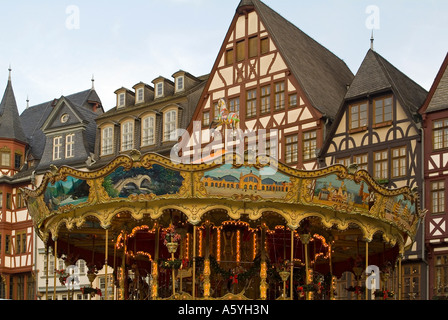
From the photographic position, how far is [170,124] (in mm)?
49188

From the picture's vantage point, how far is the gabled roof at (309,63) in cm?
4431

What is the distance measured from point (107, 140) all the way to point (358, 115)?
15.2m

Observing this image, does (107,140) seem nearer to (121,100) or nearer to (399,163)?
(121,100)

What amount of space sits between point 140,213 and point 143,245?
260 inches

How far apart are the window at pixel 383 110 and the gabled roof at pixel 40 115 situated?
1853 centimetres

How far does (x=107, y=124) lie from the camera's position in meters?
51.8

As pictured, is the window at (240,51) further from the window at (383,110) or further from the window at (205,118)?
the window at (383,110)

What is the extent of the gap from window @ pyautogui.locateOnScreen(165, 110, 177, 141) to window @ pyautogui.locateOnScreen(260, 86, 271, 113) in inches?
223

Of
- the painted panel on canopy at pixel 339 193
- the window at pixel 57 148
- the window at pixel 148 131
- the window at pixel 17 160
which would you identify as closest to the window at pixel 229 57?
the window at pixel 148 131

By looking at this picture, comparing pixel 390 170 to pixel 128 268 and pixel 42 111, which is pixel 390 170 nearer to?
pixel 128 268

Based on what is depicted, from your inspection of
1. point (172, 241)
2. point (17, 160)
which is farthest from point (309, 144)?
point (17, 160)

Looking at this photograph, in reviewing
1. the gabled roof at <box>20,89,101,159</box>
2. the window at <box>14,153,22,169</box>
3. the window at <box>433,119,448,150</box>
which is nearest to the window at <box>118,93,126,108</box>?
the gabled roof at <box>20,89,101,159</box>

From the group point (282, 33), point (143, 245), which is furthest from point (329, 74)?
point (143, 245)

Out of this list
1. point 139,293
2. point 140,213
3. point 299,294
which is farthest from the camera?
point 139,293
